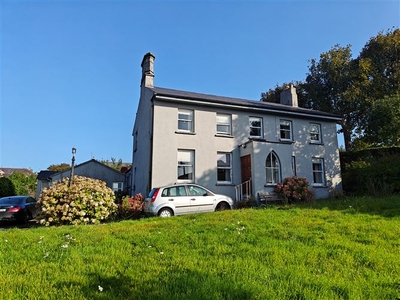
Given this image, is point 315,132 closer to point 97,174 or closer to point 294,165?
point 294,165

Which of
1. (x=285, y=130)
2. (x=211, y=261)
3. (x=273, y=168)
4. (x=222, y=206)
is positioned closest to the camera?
(x=211, y=261)

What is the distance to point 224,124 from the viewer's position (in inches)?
733

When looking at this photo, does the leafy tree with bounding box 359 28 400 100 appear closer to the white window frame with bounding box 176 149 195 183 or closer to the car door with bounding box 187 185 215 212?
the white window frame with bounding box 176 149 195 183

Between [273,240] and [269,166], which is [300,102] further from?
[273,240]

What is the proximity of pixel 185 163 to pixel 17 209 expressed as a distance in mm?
9258

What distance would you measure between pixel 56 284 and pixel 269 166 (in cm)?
1493

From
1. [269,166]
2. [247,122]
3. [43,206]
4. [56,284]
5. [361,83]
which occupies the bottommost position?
[56,284]

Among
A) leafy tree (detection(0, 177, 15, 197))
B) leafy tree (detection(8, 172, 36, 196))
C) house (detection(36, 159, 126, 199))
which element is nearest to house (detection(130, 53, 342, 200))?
house (detection(36, 159, 126, 199))

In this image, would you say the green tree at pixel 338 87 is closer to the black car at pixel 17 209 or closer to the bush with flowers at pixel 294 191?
the bush with flowers at pixel 294 191

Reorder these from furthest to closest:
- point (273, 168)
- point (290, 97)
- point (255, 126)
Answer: point (290, 97) < point (255, 126) < point (273, 168)

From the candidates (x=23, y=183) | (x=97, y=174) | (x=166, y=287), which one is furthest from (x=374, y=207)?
(x=23, y=183)

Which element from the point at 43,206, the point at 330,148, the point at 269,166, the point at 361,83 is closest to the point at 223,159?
the point at 269,166

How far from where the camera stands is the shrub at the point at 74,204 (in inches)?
442

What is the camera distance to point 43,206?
11422 mm
